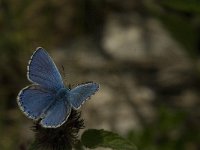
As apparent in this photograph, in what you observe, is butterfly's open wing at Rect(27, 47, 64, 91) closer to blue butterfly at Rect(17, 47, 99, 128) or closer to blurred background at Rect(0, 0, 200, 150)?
blue butterfly at Rect(17, 47, 99, 128)

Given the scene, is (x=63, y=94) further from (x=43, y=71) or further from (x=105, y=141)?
(x=105, y=141)

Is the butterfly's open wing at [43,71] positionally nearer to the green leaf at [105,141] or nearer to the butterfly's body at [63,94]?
the butterfly's body at [63,94]

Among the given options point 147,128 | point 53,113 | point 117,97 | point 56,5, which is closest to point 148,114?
point 117,97

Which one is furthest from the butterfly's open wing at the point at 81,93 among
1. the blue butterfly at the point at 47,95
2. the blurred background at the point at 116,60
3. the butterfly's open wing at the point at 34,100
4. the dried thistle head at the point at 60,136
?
the blurred background at the point at 116,60

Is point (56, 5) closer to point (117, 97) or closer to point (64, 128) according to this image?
point (117, 97)

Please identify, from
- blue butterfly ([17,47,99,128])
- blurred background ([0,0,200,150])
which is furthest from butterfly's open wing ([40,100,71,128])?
blurred background ([0,0,200,150])

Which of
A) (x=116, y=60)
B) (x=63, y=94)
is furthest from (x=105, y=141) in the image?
(x=116, y=60)
